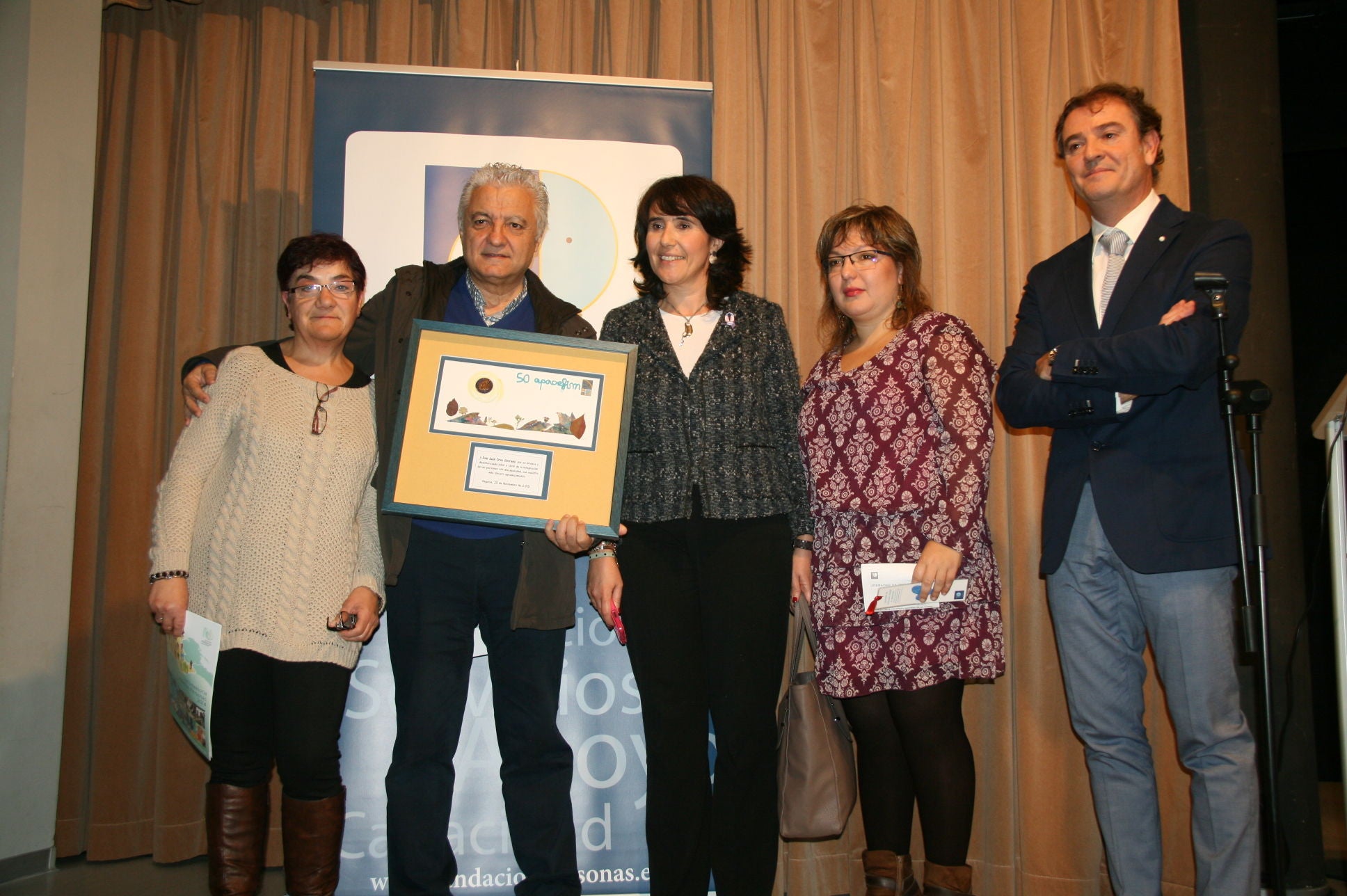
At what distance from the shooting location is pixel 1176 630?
2004mm

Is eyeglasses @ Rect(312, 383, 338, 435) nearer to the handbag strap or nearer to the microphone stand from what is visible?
the handbag strap

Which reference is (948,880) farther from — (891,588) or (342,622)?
(342,622)

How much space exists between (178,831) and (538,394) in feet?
7.01

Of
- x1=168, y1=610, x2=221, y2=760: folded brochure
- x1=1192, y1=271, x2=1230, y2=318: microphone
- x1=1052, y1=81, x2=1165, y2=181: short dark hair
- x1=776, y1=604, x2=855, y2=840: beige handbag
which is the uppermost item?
x1=1052, y1=81, x2=1165, y2=181: short dark hair

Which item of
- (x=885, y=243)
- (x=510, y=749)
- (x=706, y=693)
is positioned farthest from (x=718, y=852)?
(x=885, y=243)

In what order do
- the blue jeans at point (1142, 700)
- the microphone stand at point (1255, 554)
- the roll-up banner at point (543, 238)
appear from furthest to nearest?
the roll-up banner at point (543, 238) → the blue jeans at point (1142, 700) → the microphone stand at point (1255, 554)

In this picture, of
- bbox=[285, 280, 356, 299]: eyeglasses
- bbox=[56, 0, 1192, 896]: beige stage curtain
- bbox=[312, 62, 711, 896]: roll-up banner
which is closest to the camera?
bbox=[285, 280, 356, 299]: eyeglasses

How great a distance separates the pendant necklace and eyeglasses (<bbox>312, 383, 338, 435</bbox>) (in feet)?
3.14

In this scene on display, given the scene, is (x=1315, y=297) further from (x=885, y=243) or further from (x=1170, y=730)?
(x=885, y=243)

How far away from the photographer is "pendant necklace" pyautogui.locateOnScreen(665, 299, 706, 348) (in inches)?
93.4

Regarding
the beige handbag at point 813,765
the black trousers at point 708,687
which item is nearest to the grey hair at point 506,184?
the black trousers at point 708,687

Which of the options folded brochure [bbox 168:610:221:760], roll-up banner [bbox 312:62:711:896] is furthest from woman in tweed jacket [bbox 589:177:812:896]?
folded brochure [bbox 168:610:221:760]

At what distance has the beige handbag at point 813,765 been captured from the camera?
216 centimetres

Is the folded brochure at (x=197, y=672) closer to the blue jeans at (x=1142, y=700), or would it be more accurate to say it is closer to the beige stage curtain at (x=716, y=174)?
the beige stage curtain at (x=716, y=174)
